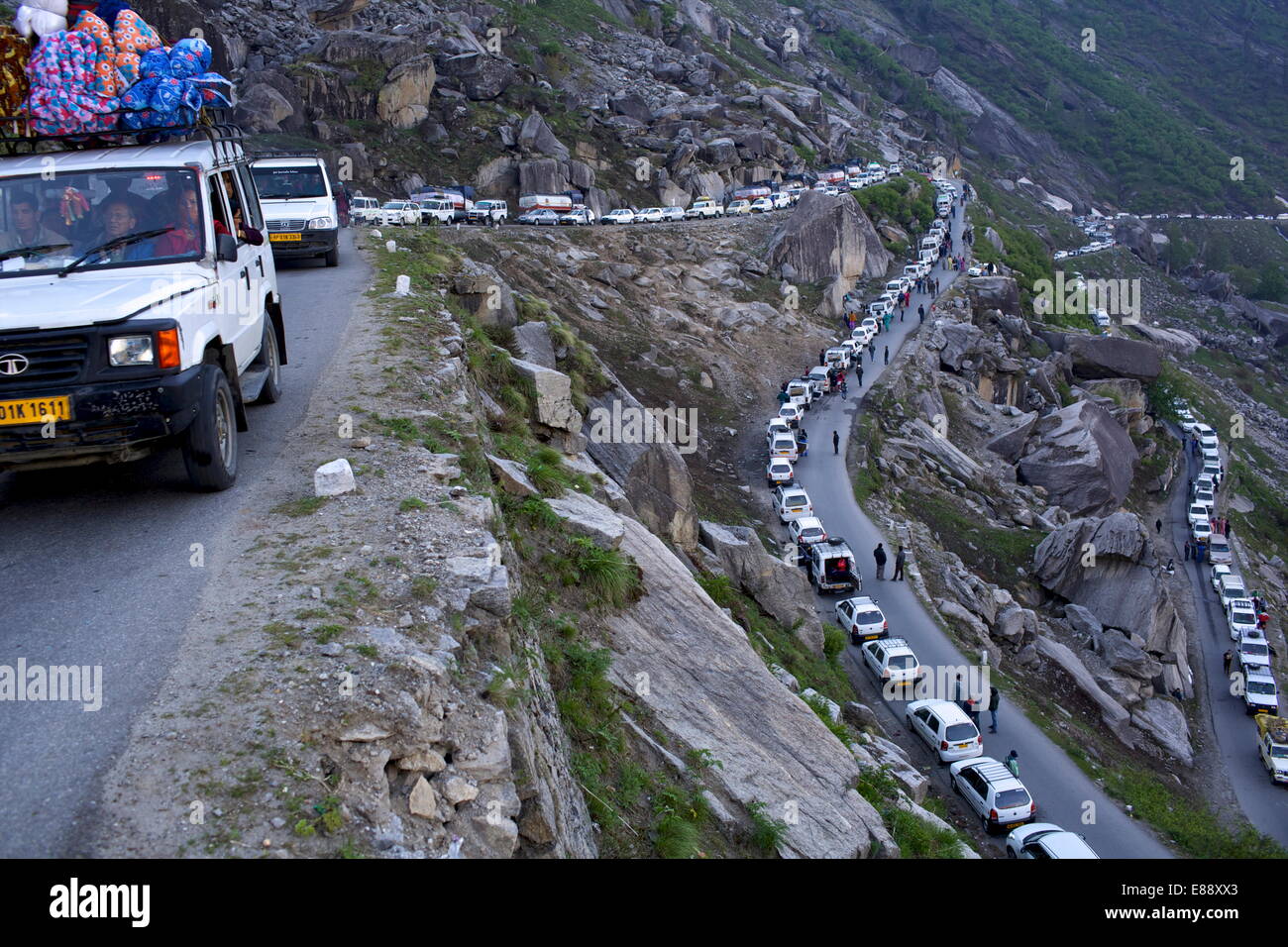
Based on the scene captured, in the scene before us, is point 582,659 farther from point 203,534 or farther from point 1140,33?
point 1140,33

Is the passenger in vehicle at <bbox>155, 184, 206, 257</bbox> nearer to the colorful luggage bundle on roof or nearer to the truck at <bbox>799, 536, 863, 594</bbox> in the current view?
the colorful luggage bundle on roof

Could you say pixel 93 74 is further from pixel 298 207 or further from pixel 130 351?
pixel 298 207

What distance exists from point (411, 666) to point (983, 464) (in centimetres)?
3845

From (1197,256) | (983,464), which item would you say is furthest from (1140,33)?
(983,464)

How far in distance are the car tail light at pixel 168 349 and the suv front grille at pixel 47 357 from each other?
45cm

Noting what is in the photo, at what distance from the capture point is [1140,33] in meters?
171

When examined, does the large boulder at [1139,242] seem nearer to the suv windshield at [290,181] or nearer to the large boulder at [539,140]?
the large boulder at [539,140]

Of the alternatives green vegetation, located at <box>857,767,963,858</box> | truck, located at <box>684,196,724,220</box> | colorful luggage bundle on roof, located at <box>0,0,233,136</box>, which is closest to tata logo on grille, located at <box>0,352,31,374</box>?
colorful luggage bundle on roof, located at <box>0,0,233,136</box>

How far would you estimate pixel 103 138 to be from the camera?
28.0ft

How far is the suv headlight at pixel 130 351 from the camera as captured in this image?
21.6 feet

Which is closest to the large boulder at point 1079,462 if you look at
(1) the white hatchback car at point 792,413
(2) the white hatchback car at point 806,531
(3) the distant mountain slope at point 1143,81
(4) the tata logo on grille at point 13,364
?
(1) the white hatchback car at point 792,413

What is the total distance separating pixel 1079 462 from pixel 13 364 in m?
41.4

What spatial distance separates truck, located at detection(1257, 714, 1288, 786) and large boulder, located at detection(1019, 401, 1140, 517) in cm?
1414

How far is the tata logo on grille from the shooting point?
20.6ft
